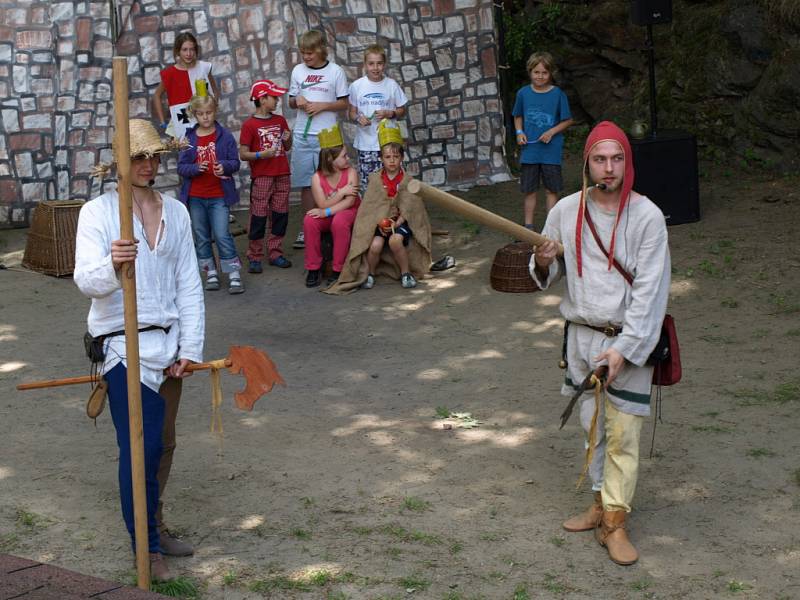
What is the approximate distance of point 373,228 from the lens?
9.06 meters

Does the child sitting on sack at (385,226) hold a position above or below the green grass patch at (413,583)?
above

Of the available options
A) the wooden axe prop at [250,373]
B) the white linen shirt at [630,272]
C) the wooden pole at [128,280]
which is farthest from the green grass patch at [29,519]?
the white linen shirt at [630,272]

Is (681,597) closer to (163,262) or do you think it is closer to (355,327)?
(163,262)

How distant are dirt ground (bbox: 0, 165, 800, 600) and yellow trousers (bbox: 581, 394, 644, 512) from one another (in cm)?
25

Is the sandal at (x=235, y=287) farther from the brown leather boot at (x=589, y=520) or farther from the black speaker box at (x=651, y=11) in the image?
the brown leather boot at (x=589, y=520)

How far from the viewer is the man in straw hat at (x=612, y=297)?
15.0 feet

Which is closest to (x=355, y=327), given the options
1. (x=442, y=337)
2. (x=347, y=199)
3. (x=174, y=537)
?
(x=442, y=337)

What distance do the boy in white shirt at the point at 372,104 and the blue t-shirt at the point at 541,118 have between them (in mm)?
1066

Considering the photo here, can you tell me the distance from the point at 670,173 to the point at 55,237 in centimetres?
534

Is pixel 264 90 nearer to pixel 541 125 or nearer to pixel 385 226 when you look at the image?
pixel 385 226

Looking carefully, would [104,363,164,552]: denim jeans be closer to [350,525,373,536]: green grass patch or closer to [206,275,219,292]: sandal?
[350,525,373,536]: green grass patch

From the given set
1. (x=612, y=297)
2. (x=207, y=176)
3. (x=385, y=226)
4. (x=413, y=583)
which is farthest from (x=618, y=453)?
(x=207, y=176)

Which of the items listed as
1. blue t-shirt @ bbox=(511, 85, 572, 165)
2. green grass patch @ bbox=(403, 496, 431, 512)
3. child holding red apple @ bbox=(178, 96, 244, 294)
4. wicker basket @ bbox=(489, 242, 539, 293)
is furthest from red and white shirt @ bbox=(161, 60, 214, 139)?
green grass patch @ bbox=(403, 496, 431, 512)

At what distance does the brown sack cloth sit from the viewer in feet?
29.6
